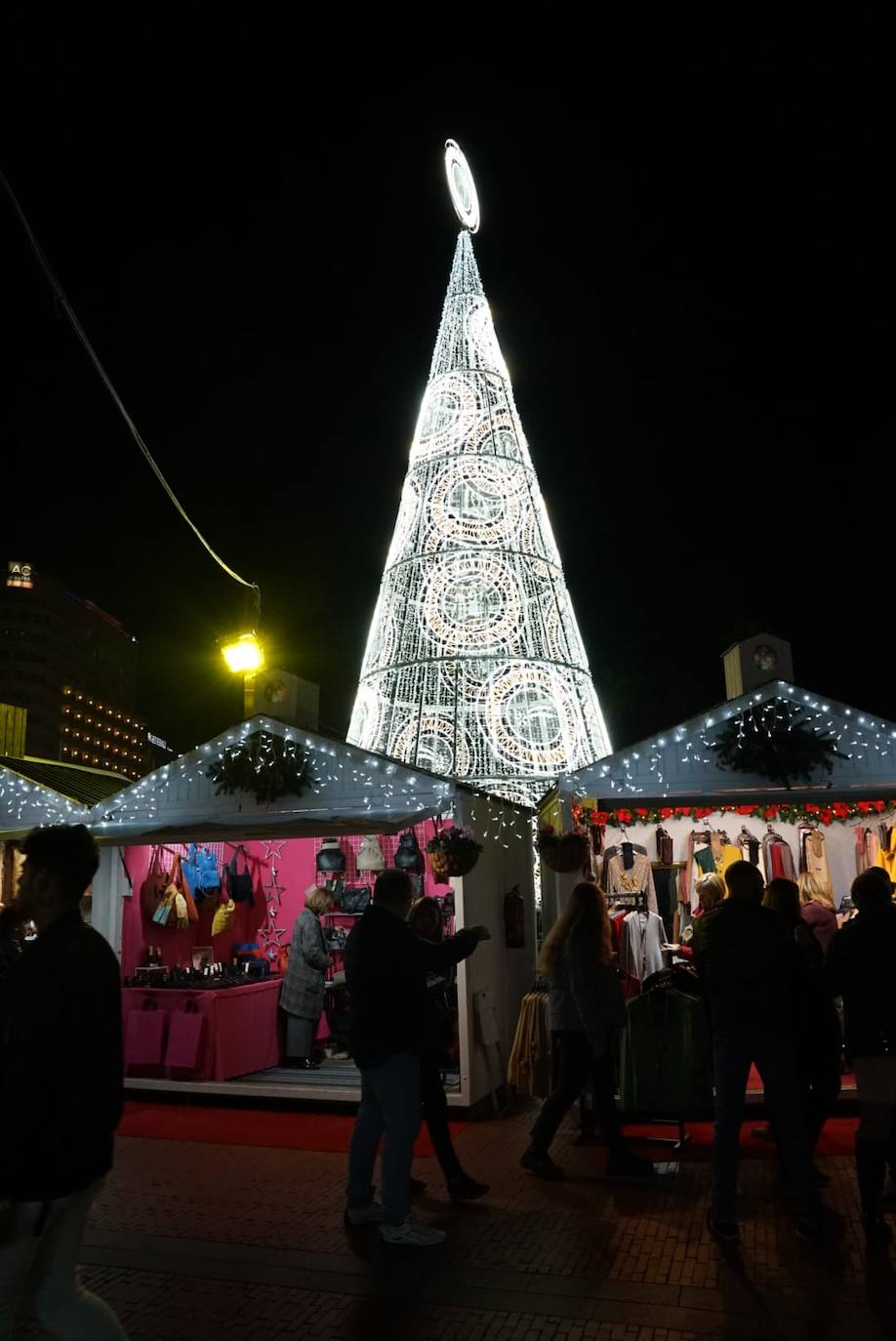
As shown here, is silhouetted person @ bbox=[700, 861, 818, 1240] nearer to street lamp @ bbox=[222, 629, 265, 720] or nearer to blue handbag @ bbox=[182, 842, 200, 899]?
street lamp @ bbox=[222, 629, 265, 720]

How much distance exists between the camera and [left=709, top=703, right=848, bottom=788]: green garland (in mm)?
8625

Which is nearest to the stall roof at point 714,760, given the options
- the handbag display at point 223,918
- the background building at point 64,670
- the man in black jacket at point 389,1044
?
the man in black jacket at point 389,1044

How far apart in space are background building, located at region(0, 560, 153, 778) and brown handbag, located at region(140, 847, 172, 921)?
79.9 meters

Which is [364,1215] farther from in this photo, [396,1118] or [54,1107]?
[54,1107]

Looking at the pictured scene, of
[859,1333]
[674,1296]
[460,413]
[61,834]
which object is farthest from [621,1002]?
[460,413]

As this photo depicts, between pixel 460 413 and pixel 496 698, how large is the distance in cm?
483

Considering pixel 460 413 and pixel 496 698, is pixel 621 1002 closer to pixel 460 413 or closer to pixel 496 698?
pixel 496 698

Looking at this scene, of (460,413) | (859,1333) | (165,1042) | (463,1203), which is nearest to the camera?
(859,1333)

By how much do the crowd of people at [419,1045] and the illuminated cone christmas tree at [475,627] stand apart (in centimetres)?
785

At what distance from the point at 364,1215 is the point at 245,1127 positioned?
321cm

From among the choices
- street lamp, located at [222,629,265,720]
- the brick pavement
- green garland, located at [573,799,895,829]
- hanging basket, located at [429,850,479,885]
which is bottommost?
the brick pavement

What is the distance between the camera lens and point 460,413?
15.9m

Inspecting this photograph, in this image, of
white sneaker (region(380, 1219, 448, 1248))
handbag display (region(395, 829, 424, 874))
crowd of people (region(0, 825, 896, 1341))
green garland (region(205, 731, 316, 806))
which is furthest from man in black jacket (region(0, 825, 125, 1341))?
handbag display (region(395, 829, 424, 874))

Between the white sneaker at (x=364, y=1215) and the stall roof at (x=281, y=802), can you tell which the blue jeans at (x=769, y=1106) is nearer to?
the white sneaker at (x=364, y=1215)
